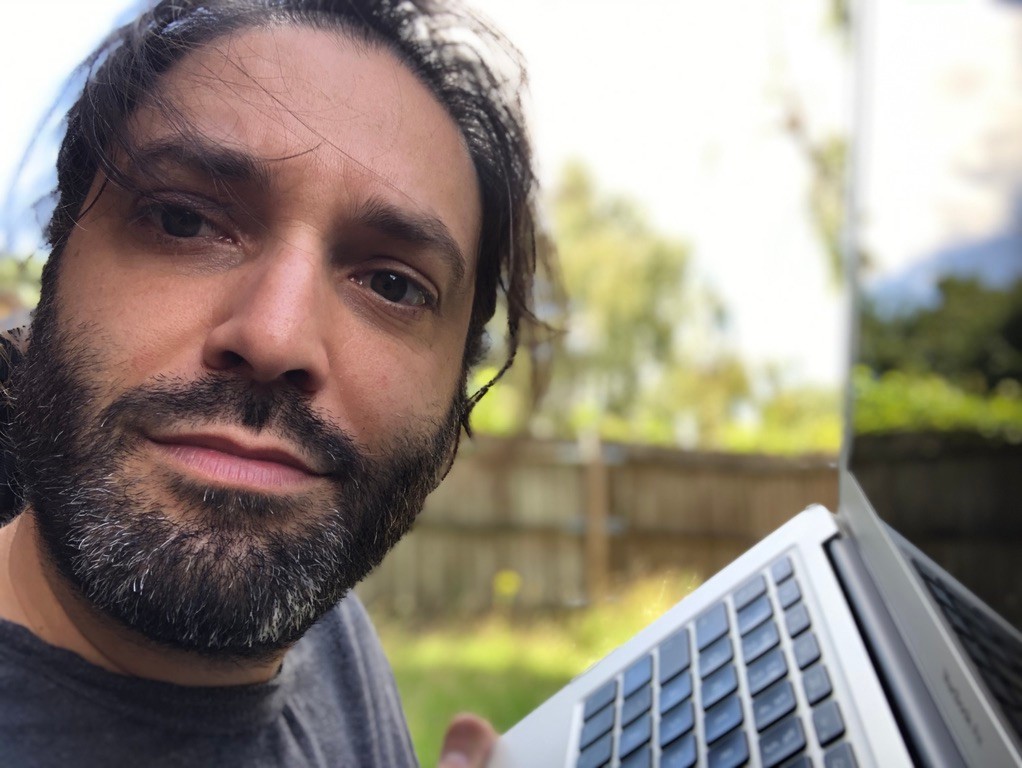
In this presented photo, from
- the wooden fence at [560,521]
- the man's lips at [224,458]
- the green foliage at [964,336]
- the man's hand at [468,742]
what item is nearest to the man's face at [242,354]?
the man's lips at [224,458]

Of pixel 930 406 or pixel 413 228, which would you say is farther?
pixel 413 228

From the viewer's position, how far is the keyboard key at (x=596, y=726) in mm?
575

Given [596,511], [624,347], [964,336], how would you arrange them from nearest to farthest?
[964,336]
[596,511]
[624,347]

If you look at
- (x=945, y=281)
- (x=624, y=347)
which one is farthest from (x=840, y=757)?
(x=624, y=347)

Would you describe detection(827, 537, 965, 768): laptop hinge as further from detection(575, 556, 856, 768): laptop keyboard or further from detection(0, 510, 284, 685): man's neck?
detection(0, 510, 284, 685): man's neck

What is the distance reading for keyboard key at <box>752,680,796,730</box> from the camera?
48 cm

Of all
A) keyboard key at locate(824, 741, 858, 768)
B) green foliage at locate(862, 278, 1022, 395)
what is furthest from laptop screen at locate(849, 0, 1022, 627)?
keyboard key at locate(824, 741, 858, 768)

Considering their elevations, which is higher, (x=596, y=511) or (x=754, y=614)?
(x=596, y=511)

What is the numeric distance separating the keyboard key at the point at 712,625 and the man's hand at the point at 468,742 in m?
0.17

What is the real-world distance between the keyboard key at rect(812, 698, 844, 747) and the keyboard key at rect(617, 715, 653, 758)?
0.37ft

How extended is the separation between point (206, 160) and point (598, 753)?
1.37 ft

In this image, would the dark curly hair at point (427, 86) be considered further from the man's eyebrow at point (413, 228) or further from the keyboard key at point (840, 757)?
the keyboard key at point (840, 757)

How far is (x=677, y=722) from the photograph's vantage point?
0.53 meters

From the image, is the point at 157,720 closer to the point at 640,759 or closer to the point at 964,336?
the point at 640,759
